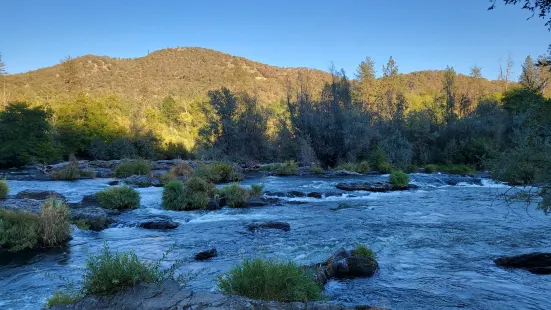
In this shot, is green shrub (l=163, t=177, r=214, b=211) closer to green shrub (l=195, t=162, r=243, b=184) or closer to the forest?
green shrub (l=195, t=162, r=243, b=184)

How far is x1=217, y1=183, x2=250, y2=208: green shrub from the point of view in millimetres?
18844

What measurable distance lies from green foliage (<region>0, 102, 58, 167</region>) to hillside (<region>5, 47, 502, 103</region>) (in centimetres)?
5868

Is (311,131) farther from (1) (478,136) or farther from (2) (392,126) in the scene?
(1) (478,136)

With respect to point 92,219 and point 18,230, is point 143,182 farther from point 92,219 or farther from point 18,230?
point 18,230

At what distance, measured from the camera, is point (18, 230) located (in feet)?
36.9

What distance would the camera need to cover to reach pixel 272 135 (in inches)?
1898

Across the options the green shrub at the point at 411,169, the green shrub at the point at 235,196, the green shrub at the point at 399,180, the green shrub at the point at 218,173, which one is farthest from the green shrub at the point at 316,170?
the green shrub at the point at 235,196

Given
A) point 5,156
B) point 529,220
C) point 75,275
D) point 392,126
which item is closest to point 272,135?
point 392,126

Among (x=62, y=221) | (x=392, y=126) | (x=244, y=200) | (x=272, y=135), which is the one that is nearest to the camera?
(x=62, y=221)

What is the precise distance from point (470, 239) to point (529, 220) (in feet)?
13.7

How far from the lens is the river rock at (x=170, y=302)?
5.46 m

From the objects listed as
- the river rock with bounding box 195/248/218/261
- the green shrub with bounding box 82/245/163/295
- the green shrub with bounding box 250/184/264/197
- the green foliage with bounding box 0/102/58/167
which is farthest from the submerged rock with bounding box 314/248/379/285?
the green foliage with bounding box 0/102/58/167

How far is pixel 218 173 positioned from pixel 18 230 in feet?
55.5

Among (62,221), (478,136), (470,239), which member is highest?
(478,136)
